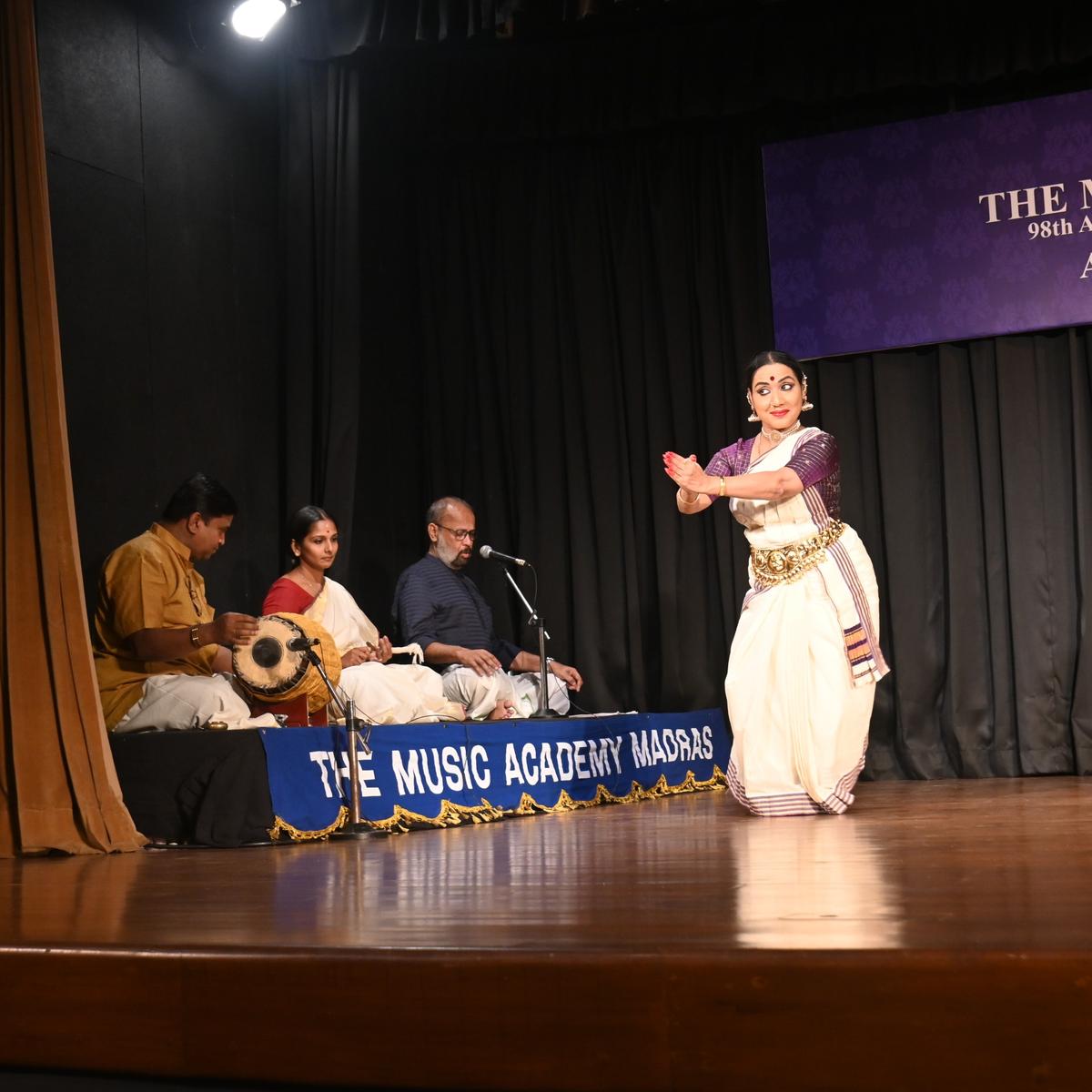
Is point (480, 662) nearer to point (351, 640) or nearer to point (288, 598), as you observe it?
point (351, 640)

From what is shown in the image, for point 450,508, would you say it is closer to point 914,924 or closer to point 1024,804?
point 1024,804

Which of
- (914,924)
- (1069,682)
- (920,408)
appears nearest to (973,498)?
(920,408)

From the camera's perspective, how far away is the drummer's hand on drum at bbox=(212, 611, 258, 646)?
3977mm

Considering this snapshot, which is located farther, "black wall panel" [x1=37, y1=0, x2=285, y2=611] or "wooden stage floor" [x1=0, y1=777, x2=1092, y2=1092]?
"black wall panel" [x1=37, y1=0, x2=285, y2=611]

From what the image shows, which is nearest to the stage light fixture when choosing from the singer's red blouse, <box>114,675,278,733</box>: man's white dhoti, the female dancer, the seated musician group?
the seated musician group

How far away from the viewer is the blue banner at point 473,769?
12.6ft

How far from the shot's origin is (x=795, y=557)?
4.11 m

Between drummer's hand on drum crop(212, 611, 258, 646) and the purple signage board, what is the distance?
3236mm

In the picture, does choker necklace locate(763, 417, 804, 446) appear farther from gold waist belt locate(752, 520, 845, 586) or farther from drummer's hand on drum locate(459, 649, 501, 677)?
drummer's hand on drum locate(459, 649, 501, 677)

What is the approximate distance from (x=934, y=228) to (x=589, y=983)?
5337mm

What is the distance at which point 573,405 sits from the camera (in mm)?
6836

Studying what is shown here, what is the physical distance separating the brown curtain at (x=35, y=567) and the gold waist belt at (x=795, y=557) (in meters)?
1.94

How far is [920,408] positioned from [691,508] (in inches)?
94.3

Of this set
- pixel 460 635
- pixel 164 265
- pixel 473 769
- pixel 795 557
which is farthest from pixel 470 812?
pixel 164 265
